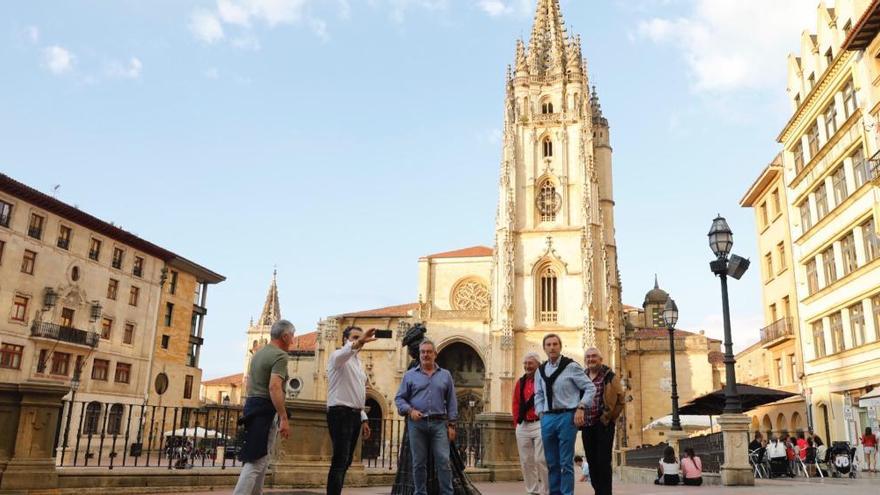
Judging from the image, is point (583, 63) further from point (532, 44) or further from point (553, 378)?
point (553, 378)

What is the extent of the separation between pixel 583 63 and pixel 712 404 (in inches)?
1453

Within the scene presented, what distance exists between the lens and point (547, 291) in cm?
4488

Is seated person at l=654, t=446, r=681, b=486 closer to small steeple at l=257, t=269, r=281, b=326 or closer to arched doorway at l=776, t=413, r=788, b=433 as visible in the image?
arched doorway at l=776, t=413, r=788, b=433

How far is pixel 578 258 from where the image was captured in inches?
1747

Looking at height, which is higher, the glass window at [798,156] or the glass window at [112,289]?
the glass window at [798,156]

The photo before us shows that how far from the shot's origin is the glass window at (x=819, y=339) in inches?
965

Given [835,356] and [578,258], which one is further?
[578,258]

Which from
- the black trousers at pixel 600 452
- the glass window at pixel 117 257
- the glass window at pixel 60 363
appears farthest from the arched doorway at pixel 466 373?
the black trousers at pixel 600 452

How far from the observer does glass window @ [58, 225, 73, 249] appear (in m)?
32.6

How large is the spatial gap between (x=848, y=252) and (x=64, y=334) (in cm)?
3328

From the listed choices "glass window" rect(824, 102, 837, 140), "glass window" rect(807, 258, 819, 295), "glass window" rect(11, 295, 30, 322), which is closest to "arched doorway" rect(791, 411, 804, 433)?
"glass window" rect(807, 258, 819, 295)

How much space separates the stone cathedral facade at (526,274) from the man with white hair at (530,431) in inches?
1343

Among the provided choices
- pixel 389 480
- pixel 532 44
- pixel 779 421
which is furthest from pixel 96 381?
pixel 532 44

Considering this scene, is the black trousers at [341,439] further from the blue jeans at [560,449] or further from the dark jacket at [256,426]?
the blue jeans at [560,449]
